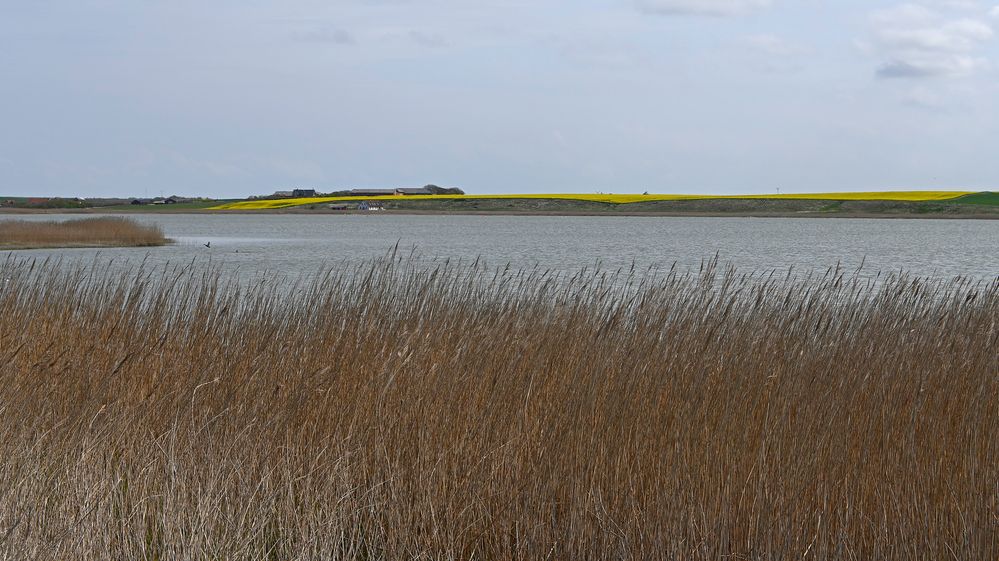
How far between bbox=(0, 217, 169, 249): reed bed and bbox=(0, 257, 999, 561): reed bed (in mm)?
29319

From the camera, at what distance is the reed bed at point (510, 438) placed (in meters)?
4.48

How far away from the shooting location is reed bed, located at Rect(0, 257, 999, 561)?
4477mm

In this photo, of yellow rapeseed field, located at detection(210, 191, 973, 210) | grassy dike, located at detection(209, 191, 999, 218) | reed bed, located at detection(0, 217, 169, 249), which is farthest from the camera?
yellow rapeseed field, located at detection(210, 191, 973, 210)

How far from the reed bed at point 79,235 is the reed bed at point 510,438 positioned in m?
29.3

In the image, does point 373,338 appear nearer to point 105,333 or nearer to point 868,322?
point 105,333

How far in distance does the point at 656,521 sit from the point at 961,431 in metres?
1.88

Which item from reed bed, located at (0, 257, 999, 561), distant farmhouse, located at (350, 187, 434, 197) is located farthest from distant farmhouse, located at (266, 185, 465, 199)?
reed bed, located at (0, 257, 999, 561)

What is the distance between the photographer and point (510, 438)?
17.0 feet

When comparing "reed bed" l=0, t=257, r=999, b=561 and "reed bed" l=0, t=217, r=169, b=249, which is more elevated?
"reed bed" l=0, t=257, r=999, b=561

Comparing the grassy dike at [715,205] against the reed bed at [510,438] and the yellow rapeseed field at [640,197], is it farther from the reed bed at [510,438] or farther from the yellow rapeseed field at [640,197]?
the reed bed at [510,438]

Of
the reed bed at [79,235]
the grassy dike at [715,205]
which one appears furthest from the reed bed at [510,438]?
the grassy dike at [715,205]

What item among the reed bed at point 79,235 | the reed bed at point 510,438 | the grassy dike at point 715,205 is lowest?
the grassy dike at point 715,205

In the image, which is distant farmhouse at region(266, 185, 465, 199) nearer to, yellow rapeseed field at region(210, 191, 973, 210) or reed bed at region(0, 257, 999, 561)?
yellow rapeseed field at region(210, 191, 973, 210)

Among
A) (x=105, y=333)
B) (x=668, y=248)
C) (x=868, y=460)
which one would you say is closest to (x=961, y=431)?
(x=868, y=460)
